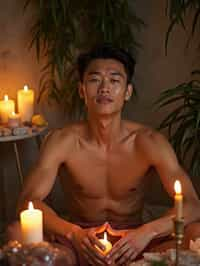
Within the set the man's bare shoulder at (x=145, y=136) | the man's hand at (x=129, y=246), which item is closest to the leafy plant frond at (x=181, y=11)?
the man's bare shoulder at (x=145, y=136)

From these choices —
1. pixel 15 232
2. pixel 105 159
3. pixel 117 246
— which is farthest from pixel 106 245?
pixel 105 159

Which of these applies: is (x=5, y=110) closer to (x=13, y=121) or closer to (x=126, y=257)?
(x=13, y=121)

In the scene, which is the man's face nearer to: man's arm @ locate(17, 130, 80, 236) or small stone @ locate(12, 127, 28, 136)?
man's arm @ locate(17, 130, 80, 236)

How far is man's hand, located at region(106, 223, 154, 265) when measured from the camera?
1.64 meters

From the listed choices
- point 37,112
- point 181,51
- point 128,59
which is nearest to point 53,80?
point 37,112

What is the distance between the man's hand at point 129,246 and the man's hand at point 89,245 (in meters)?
0.03

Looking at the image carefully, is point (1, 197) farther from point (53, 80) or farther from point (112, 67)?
point (112, 67)

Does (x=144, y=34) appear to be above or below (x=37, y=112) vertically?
above

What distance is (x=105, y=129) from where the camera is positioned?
6.84ft

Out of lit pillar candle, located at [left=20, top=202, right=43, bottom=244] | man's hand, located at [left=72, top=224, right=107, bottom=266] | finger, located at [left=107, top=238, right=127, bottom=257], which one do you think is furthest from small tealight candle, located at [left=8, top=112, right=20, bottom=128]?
lit pillar candle, located at [left=20, top=202, right=43, bottom=244]

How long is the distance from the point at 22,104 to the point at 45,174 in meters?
0.95

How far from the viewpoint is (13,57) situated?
3.13m

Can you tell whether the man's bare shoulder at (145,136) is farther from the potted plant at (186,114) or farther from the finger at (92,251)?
the finger at (92,251)

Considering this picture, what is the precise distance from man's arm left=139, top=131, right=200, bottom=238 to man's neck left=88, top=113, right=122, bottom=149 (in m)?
0.12
